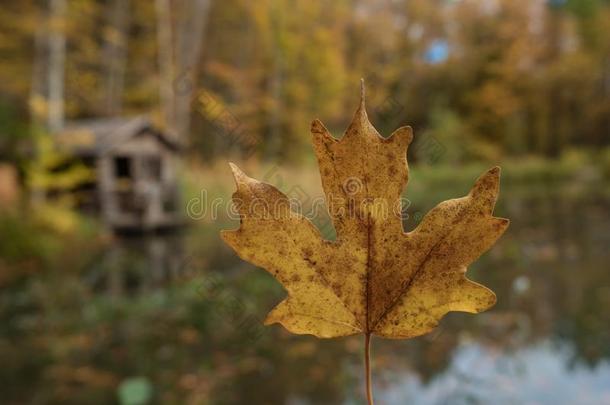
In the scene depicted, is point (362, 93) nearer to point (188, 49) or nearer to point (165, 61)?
point (188, 49)

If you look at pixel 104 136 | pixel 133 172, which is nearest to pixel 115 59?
pixel 133 172

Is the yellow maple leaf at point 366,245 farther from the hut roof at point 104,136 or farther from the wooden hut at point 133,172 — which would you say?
the wooden hut at point 133,172

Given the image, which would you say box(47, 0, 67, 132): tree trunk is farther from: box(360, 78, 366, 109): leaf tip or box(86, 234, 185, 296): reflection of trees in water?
box(360, 78, 366, 109): leaf tip

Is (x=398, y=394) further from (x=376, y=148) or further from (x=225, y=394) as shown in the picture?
(x=376, y=148)

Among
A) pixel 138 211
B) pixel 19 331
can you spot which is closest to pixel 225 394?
pixel 19 331

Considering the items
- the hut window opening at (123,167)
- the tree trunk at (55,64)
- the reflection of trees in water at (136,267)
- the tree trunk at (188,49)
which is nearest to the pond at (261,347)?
the reflection of trees in water at (136,267)

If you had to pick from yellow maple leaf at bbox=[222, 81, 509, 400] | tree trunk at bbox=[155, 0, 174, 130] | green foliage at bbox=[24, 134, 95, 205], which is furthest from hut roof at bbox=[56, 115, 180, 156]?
yellow maple leaf at bbox=[222, 81, 509, 400]
